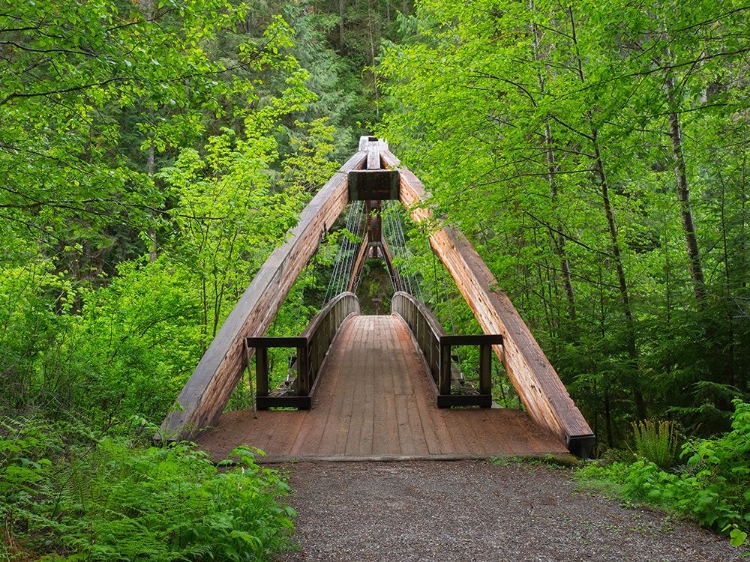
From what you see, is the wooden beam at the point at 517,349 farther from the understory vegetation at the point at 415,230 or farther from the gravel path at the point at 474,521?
the gravel path at the point at 474,521

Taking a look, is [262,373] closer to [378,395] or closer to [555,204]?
[378,395]

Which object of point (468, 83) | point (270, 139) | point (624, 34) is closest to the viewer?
point (624, 34)

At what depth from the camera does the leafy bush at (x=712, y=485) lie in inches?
106

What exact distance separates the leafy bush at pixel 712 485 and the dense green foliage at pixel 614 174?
Result: 0.95 metres

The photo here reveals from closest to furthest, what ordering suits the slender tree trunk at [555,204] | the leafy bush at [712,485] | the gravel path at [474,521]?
the gravel path at [474,521] → the leafy bush at [712,485] → the slender tree trunk at [555,204]

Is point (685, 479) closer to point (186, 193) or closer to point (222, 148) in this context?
point (186, 193)

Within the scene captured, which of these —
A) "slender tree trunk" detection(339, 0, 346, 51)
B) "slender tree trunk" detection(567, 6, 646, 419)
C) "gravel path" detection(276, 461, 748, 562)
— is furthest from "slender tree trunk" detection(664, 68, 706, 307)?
"slender tree trunk" detection(339, 0, 346, 51)

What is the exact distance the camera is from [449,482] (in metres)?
3.61

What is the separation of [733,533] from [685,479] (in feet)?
2.57

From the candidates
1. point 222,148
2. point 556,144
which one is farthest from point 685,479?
point 222,148

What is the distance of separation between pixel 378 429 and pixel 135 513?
282cm

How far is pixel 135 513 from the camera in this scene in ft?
7.85

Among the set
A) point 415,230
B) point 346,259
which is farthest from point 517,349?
point 346,259

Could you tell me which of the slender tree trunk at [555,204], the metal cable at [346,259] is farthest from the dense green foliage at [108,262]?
the metal cable at [346,259]
